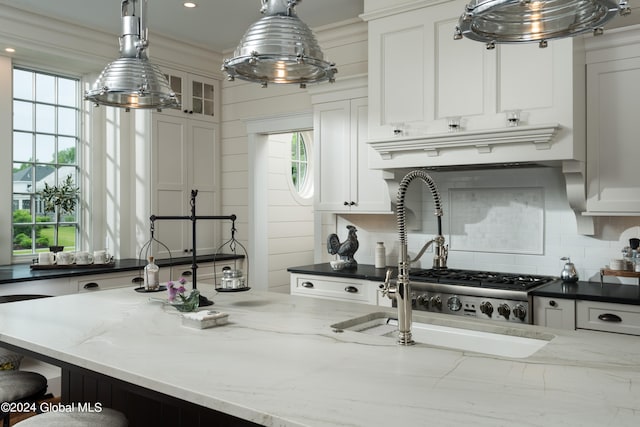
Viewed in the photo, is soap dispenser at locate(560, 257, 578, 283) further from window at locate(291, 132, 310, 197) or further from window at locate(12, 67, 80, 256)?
window at locate(12, 67, 80, 256)

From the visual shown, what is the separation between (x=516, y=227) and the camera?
3.84m

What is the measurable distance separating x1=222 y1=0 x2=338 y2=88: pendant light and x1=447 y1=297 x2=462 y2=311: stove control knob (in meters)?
1.85

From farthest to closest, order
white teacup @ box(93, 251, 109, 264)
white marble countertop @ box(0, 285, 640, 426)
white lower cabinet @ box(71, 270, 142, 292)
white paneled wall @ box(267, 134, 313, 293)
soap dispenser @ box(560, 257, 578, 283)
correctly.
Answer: white paneled wall @ box(267, 134, 313, 293), white teacup @ box(93, 251, 109, 264), white lower cabinet @ box(71, 270, 142, 292), soap dispenser @ box(560, 257, 578, 283), white marble countertop @ box(0, 285, 640, 426)

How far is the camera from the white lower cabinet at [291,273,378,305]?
3908mm

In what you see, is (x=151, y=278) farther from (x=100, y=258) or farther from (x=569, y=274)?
(x=569, y=274)

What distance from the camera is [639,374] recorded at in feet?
5.00

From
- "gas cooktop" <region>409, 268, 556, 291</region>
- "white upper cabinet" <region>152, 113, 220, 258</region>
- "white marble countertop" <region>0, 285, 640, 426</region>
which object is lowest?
"white marble countertop" <region>0, 285, 640, 426</region>

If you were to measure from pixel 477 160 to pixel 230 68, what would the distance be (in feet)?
6.46

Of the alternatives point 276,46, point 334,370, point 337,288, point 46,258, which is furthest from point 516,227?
point 46,258

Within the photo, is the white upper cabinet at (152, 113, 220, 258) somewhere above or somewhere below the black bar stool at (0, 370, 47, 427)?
above

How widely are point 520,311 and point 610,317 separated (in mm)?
459

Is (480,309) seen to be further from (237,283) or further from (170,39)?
(170,39)

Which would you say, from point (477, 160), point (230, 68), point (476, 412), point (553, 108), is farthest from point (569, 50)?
point (476, 412)

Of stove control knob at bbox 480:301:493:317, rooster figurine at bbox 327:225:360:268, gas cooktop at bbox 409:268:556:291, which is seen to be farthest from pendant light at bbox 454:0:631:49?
rooster figurine at bbox 327:225:360:268
